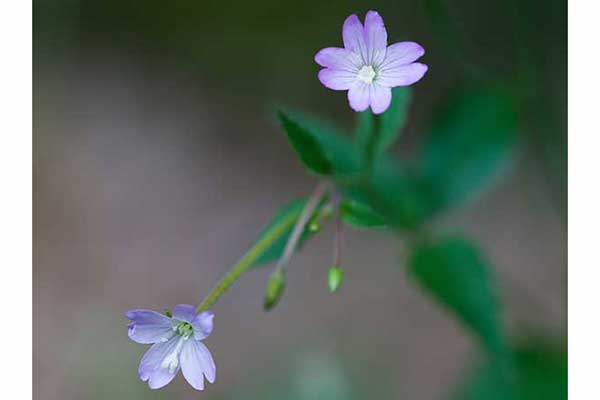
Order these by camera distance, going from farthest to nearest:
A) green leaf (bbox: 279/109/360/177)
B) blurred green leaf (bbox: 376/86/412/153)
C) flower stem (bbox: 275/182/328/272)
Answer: green leaf (bbox: 279/109/360/177), blurred green leaf (bbox: 376/86/412/153), flower stem (bbox: 275/182/328/272)

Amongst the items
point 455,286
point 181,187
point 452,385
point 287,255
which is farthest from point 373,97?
point 181,187

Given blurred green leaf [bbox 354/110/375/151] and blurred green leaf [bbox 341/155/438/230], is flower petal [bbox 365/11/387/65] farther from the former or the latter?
blurred green leaf [bbox 341/155/438/230]

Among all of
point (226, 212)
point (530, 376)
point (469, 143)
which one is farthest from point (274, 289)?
point (226, 212)

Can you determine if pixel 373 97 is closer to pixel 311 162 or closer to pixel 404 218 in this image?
pixel 311 162

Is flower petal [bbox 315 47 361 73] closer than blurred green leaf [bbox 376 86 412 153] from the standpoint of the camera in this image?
Yes

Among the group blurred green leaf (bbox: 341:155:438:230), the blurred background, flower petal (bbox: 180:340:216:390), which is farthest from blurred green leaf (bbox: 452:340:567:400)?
flower petal (bbox: 180:340:216:390)

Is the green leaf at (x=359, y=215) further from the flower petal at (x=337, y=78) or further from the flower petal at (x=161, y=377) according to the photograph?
the flower petal at (x=161, y=377)
